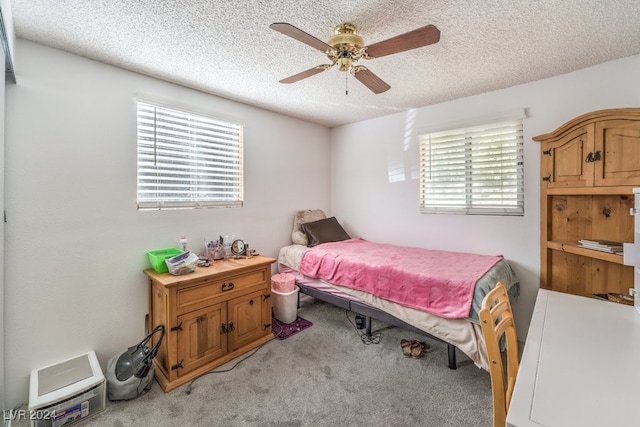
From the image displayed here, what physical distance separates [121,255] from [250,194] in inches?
53.0

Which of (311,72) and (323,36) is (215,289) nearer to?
(311,72)

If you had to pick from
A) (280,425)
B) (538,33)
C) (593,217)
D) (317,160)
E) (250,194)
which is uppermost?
(538,33)

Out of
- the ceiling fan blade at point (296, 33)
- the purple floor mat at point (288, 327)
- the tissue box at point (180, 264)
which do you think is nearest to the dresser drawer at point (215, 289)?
the tissue box at point (180, 264)

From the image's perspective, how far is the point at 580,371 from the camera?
3.19 ft

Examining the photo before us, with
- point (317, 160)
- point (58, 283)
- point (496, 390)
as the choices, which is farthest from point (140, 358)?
point (317, 160)

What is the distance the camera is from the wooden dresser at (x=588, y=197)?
75.7 inches

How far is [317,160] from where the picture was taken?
3.99 m

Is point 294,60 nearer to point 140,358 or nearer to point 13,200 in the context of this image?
point 13,200

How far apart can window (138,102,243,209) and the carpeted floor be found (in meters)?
1.50

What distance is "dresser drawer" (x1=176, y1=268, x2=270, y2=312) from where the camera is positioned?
2039 millimetres

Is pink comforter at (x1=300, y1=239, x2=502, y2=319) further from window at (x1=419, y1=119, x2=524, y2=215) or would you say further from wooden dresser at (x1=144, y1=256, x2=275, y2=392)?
wooden dresser at (x1=144, y1=256, x2=275, y2=392)

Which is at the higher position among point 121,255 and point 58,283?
point 121,255

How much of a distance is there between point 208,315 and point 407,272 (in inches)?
64.8

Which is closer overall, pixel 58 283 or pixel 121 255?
pixel 58 283
